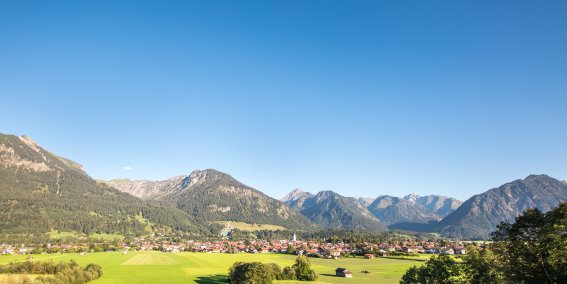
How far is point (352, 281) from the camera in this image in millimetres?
100562

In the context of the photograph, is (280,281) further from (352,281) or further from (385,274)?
(385,274)

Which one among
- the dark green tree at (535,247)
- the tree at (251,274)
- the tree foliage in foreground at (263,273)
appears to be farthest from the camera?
the tree foliage in foreground at (263,273)

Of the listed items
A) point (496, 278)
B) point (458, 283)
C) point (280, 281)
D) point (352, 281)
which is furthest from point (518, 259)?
point (280, 281)

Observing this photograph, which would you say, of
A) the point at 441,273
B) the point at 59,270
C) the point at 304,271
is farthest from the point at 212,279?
the point at 441,273

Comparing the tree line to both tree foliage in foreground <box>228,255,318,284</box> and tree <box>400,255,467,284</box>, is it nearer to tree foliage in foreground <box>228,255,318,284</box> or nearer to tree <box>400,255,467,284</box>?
tree foliage in foreground <box>228,255,318,284</box>

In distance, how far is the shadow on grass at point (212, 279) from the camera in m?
99.7

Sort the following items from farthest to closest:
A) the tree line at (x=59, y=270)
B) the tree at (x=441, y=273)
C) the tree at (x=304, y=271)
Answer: the tree at (x=304, y=271), the tree line at (x=59, y=270), the tree at (x=441, y=273)

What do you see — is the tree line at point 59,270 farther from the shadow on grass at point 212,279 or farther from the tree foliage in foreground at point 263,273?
the tree foliage in foreground at point 263,273

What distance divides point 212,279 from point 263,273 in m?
18.8

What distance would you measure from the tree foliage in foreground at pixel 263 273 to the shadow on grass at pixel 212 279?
4.35 m

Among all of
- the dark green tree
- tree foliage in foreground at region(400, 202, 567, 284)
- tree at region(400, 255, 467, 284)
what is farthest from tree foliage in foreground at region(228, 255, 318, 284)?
the dark green tree

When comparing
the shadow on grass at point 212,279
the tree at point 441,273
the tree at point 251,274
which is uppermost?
the tree at point 441,273

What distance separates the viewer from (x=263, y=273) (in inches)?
3703

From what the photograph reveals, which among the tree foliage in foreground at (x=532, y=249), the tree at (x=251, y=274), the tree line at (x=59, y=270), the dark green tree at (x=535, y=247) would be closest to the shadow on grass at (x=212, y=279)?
the tree at (x=251, y=274)
